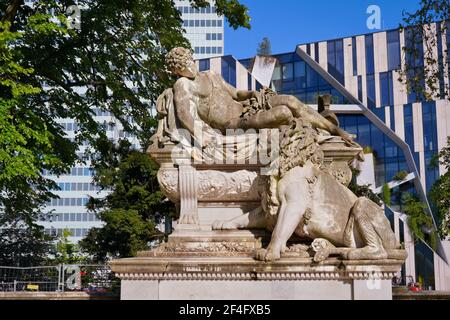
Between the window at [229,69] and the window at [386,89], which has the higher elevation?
the window at [229,69]

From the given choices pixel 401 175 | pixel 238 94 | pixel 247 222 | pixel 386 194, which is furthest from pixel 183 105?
pixel 401 175

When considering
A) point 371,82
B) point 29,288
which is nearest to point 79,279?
point 29,288

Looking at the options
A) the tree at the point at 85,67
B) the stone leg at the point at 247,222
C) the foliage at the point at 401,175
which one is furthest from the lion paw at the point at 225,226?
the foliage at the point at 401,175

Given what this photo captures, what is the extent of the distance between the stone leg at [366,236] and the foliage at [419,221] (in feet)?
126

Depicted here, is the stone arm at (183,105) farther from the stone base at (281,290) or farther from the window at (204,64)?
the window at (204,64)

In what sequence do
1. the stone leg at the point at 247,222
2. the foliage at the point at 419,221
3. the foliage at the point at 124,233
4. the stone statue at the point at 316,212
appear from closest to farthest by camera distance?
the stone statue at the point at 316,212 < the stone leg at the point at 247,222 < the foliage at the point at 124,233 < the foliage at the point at 419,221

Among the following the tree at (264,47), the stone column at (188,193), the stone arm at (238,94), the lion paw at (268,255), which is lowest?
the lion paw at (268,255)

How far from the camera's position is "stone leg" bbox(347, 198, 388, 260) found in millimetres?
6387

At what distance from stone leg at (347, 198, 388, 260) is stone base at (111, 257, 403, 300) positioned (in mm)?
80

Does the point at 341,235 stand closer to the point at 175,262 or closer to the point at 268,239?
the point at 268,239

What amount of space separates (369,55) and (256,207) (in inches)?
1877

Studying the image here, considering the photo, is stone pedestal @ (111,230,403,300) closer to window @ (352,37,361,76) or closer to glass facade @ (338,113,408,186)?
glass facade @ (338,113,408,186)

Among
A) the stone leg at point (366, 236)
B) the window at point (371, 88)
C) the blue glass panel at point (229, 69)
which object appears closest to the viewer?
the stone leg at point (366, 236)

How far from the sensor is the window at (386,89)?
51.3m
